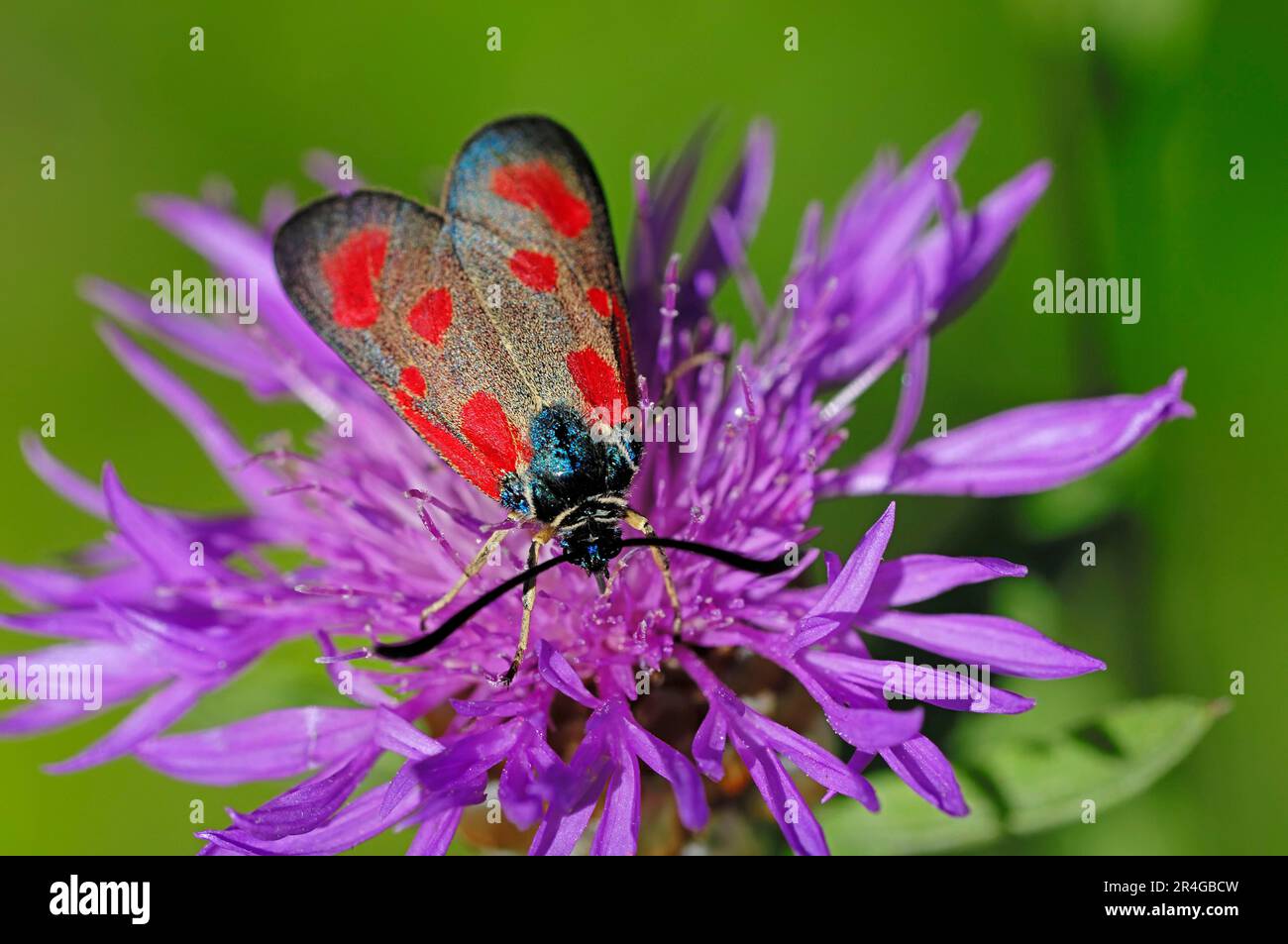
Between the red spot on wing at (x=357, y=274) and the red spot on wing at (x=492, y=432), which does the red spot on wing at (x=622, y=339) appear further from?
the red spot on wing at (x=357, y=274)

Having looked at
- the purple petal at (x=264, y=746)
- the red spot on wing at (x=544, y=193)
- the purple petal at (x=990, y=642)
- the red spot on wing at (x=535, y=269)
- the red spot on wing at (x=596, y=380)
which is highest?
the red spot on wing at (x=544, y=193)

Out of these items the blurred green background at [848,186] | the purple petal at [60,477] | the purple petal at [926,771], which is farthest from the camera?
the blurred green background at [848,186]

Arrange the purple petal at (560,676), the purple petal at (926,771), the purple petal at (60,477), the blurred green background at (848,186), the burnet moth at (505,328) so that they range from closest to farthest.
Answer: the purple petal at (926,771), the purple petal at (560,676), the burnet moth at (505,328), the purple petal at (60,477), the blurred green background at (848,186)

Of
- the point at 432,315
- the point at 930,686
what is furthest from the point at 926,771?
the point at 432,315

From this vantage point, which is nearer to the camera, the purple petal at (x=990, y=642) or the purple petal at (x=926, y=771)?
the purple petal at (x=926, y=771)

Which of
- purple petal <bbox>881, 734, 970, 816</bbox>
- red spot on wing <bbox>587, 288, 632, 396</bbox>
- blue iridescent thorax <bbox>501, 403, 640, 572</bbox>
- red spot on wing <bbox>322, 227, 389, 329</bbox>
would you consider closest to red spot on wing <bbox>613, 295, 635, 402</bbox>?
red spot on wing <bbox>587, 288, 632, 396</bbox>

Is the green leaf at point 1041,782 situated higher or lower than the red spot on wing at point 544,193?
lower

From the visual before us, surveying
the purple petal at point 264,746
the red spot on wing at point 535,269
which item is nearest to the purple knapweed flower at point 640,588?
the purple petal at point 264,746
